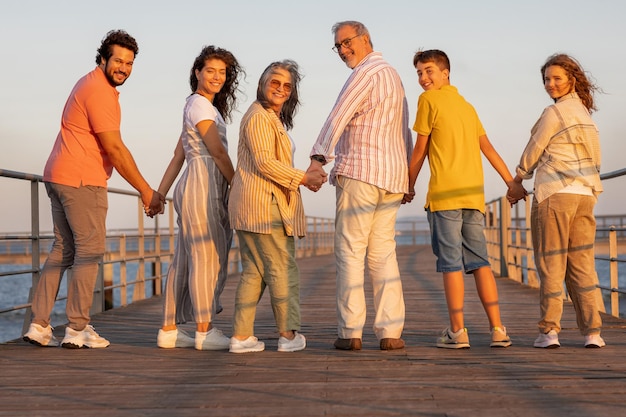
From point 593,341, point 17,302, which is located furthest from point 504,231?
point 17,302

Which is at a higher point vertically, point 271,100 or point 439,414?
point 271,100

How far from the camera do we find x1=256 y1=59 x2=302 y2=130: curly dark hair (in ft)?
12.5

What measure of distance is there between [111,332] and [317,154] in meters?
1.82

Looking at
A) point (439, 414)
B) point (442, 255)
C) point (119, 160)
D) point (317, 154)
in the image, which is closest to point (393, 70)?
point (317, 154)

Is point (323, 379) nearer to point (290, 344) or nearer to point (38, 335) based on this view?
point (290, 344)

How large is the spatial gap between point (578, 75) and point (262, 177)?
4.43 feet

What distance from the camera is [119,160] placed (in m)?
4.06

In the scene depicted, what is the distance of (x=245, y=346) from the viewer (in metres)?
3.87

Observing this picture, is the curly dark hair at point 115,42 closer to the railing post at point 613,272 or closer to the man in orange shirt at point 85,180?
the man in orange shirt at point 85,180

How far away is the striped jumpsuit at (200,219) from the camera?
3986mm

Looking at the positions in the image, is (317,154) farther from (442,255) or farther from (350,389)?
(350,389)

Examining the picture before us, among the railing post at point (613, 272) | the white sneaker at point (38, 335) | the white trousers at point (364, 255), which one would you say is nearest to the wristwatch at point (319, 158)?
the white trousers at point (364, 255)

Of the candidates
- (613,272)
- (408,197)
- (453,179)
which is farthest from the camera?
(613,272)

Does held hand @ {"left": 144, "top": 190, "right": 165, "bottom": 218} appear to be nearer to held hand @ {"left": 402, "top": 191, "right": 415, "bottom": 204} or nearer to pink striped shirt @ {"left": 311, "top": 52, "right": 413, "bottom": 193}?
pink striped shirt @ {"left": 311, "top": 52, "right": 413, "bottom": 193}
